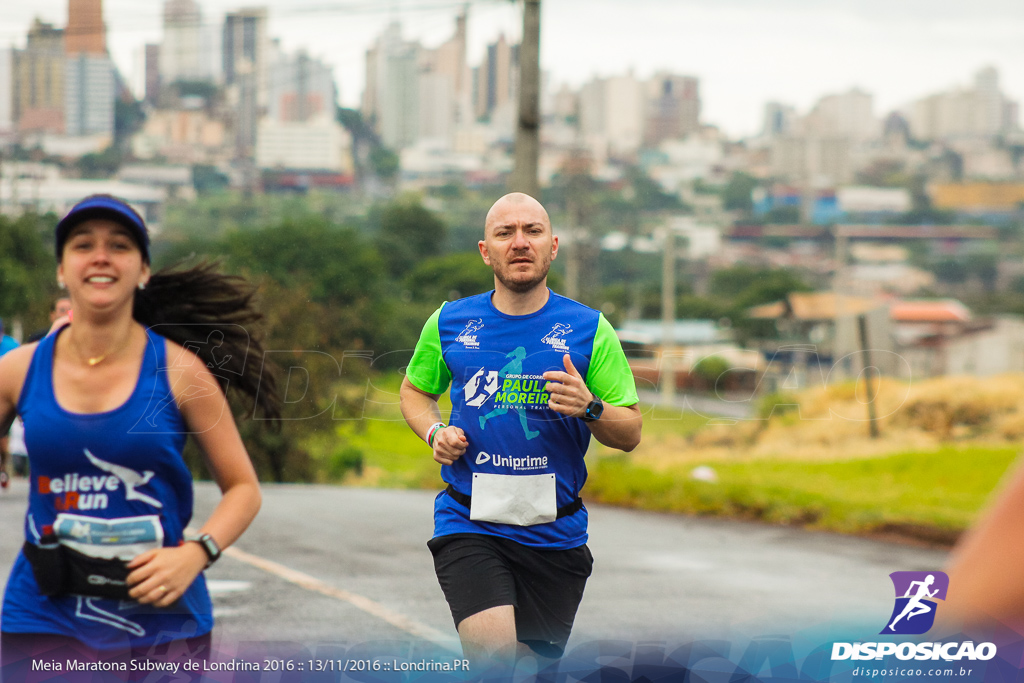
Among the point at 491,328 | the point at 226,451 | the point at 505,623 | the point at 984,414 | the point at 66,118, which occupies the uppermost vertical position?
the point at 66,118

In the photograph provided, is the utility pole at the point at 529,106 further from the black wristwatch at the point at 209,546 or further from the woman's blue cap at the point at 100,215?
the black wristwatch at the point at 209,546

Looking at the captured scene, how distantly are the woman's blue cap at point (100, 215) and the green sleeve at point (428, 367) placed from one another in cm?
117

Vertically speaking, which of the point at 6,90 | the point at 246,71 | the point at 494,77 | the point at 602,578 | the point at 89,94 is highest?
the point at 246,71

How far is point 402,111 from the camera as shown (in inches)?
2675

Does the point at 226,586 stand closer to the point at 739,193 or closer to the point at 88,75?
the point at 88,75

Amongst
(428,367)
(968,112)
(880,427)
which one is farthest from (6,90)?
(968,112)

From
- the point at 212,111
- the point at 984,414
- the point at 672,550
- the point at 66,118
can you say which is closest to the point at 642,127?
the point at 212,111

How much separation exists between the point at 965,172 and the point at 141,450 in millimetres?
139646

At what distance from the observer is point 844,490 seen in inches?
616

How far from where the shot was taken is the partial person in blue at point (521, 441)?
380cm

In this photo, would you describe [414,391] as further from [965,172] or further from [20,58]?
[965,172]

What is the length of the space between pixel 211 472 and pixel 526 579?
45.1 inches

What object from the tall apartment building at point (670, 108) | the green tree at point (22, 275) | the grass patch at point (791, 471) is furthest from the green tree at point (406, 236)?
the tall apartment building at point (670, 108)

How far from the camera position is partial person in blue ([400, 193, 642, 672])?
12.5 feet
